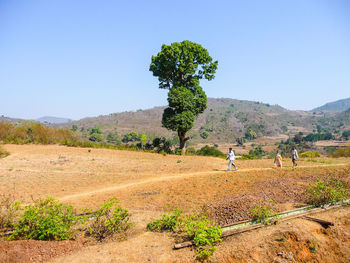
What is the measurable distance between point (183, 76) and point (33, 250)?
72.1ft

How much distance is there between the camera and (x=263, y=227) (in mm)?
6305

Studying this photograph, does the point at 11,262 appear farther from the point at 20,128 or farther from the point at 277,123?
the point at 277,123

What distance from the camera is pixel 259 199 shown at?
820 cm

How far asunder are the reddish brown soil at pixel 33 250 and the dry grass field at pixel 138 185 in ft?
0.83

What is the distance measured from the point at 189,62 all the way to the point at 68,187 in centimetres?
1673

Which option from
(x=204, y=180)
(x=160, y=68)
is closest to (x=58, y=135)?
(x=160, y=68)

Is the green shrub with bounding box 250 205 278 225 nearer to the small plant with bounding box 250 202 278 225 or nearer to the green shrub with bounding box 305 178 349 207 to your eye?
the small plant with bounding box 250 202 278 225

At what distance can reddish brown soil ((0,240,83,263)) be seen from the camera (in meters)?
4.99

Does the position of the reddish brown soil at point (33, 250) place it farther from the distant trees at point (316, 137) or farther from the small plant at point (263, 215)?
the distant trees at point (316, 137)

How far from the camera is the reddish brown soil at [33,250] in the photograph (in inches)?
197

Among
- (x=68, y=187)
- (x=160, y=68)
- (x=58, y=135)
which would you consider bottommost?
(x=68, y=187)

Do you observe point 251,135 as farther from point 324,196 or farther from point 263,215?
point 263,215

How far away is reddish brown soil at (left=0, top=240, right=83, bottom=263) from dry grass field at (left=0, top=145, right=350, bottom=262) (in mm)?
252

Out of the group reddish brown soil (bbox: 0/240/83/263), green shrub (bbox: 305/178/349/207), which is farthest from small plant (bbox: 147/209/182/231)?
green shrub (bbox: 305/178/349/207)
